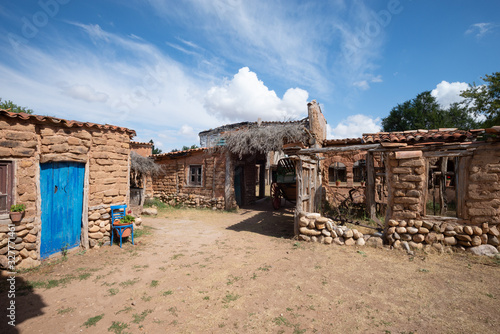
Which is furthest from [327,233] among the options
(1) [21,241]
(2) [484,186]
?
(1) [21,241]

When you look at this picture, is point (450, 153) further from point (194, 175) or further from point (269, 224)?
point (194, 175)

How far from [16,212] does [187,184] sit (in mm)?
8507

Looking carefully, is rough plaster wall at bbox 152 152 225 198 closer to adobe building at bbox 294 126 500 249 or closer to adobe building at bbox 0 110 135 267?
adobe building at bbox 0 110 135 267

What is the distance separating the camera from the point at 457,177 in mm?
5633

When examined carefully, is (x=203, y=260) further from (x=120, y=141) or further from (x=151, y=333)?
(x=120, y=141)

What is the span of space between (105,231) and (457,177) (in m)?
8.89

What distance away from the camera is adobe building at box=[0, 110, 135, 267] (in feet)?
14.4

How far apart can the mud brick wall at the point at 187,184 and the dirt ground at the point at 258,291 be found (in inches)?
232

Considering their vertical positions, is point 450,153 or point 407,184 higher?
point 450,153

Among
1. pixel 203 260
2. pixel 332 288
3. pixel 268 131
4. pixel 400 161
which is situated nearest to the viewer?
pixel 332 288

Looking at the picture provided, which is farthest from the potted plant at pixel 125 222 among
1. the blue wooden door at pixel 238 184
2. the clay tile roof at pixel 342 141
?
the clay tile roof at pixel 342 141

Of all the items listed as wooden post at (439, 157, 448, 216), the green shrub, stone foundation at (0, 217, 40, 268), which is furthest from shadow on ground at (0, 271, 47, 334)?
wooden post at (439, 157, 448, 216)

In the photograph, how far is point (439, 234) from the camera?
549cm

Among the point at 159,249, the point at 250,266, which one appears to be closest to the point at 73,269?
the point at 159,249
